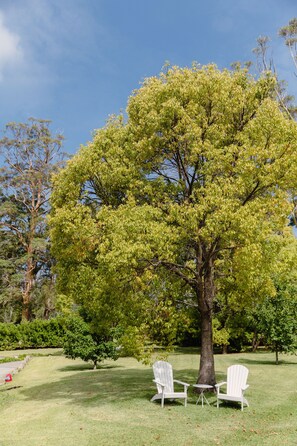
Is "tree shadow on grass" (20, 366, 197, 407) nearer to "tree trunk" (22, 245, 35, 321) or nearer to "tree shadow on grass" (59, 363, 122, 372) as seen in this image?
"tree shadow on grass" (59, 363, 122, 372)

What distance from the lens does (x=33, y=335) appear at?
109ft

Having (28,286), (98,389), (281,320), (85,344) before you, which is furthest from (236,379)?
(28,286)

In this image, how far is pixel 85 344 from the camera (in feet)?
63.4

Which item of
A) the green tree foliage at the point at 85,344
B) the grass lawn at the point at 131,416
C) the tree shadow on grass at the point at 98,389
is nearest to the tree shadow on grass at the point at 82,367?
the green tree foliage at the point at 85,344

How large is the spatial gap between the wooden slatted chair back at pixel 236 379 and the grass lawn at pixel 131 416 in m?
0.45

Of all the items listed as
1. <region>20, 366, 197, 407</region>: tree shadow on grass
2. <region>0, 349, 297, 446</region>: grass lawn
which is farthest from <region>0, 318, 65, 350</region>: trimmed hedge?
<region>0, 349, 297, 446</region>: grass lawn

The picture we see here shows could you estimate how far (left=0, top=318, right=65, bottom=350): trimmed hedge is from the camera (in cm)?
3297

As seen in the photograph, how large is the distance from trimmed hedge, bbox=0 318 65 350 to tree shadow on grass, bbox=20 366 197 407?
16.6 m

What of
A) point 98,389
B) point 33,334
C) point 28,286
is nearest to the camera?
point 98,389

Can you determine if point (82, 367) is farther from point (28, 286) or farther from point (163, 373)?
point (28, 286)

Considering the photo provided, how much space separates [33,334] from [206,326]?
2399 cm

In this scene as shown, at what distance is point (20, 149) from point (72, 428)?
120 ft

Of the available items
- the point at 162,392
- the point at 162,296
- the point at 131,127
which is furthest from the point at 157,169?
the point at 162,392

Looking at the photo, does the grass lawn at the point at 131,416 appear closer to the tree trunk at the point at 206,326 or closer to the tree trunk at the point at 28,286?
the tree trunk at the point at 206,326
